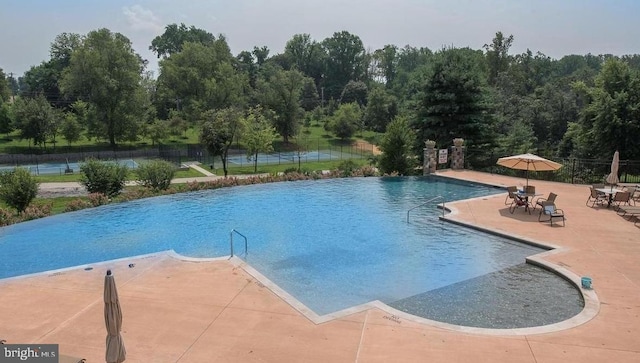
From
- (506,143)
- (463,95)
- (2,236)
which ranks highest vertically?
(463,95)

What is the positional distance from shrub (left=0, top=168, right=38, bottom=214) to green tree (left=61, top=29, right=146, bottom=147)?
1499 inches

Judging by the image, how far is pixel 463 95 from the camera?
3128cm

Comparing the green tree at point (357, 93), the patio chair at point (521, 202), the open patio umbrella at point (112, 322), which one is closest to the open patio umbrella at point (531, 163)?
the patio chair at point (521, 202)

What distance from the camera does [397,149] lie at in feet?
90.8

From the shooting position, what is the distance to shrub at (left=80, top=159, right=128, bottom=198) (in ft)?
79.2

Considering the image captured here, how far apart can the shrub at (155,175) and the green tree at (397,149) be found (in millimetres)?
12898

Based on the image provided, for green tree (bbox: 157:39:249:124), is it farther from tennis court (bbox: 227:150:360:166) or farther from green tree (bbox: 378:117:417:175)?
green tree (bbox: 378:117:417:175)

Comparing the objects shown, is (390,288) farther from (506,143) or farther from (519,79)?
(519,79)

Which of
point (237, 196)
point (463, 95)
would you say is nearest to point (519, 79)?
point (463, 95)

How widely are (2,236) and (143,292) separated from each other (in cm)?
1034

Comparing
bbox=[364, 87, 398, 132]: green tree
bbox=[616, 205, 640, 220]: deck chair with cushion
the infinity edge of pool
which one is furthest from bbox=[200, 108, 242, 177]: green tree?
bbox=[364, 87, 398, 132]: green tree

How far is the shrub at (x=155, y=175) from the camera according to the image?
1003 inches

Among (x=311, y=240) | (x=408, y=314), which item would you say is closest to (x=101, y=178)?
(x=311, y=240)

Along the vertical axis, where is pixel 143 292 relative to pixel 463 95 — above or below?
below
